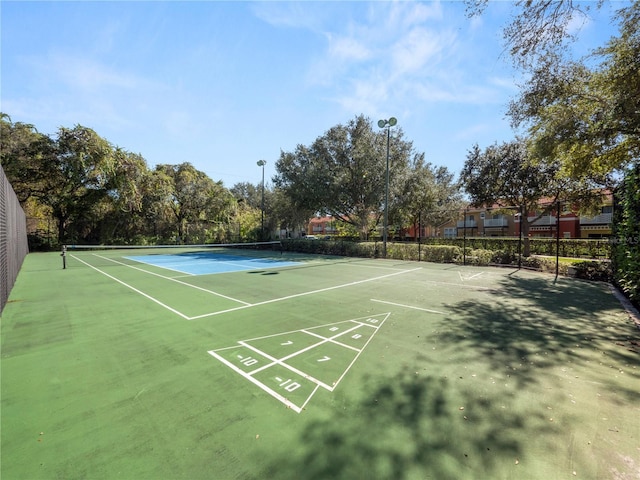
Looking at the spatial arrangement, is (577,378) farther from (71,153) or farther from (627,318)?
(71,153)

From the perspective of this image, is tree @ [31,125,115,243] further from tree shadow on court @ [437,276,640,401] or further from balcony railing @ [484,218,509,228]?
balcony railing @ [484,218,509,228]

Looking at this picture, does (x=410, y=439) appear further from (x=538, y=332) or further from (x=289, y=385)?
(x=538, y=332)

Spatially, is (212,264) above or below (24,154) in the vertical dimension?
below

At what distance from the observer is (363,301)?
23.7 feet

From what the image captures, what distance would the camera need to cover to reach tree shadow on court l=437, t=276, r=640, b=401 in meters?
3.91

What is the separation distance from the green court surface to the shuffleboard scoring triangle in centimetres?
3

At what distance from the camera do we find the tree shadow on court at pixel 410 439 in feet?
6.91

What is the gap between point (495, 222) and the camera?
138ft

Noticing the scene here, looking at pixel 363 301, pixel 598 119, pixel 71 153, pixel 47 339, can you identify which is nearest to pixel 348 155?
pixel 598 119

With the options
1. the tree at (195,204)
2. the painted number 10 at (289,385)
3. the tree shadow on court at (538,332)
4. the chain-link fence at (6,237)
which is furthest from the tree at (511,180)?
the tree at (195,204)

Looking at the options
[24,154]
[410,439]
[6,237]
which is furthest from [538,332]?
[24,154]

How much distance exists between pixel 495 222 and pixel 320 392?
47.1 m

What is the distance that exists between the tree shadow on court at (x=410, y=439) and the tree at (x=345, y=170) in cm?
2023

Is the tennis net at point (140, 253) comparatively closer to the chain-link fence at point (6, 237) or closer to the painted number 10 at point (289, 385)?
the chain-link fence at point (6, 237)
